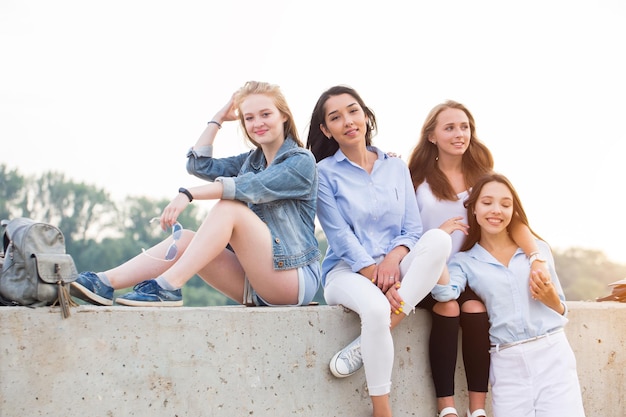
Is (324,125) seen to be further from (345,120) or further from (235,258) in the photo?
(235,258)

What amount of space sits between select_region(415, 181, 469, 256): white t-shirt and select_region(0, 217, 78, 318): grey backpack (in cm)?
191

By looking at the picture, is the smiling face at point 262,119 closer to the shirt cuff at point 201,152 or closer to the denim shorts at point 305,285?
the shirt cuff at point 201,152

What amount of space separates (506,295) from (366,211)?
0.80 m

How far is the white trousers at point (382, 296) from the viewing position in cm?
329

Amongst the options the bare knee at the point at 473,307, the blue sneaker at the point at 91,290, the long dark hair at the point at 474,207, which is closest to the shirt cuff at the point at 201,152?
the blue sneaker at the point at 91,290

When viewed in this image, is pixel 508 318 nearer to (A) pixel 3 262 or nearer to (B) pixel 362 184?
(B) pixel 362 184

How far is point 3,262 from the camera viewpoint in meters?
3.06

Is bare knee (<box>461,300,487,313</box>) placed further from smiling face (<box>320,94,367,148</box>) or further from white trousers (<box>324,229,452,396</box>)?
smiling face (<box>320,94,367,148</box>)

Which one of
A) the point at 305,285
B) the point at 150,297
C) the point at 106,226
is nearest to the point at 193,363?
the point at 150,297

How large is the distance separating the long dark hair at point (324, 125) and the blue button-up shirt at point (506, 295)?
901 millimetres

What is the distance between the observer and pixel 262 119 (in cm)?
375

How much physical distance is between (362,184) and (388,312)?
0.82m

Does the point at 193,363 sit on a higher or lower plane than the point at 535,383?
higher

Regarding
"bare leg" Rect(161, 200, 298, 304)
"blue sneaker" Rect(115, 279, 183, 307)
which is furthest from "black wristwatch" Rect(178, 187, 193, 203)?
"blue sneaker" Rect(115, 279, 183, 307)
